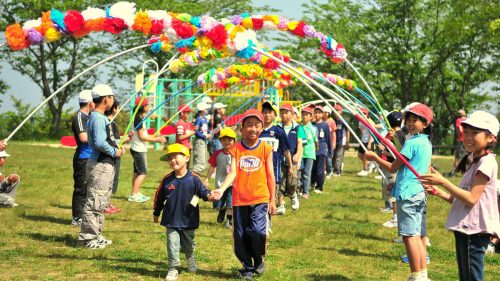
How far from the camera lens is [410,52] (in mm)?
37938

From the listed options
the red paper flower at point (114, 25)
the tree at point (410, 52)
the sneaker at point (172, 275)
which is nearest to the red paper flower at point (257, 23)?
the red paper flower at point (114, 25)

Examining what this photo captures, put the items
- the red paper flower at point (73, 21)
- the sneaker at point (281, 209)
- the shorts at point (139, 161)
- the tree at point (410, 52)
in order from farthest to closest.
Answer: the tree at point (410, 52) → the shorts at point (139, 161) → the sneaker at point (281, 209) → the red paper flower at point (73, 21)

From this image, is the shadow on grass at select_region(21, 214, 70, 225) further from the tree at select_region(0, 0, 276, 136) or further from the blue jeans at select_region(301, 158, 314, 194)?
the tree at select_region(0, 0, 276, 136)

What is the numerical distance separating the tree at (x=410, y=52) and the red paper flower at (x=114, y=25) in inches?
1165

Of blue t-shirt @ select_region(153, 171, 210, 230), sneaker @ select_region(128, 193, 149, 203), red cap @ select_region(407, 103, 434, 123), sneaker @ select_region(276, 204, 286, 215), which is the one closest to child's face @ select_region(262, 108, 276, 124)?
sneaker @ select_region(276, 204, 286, 215)

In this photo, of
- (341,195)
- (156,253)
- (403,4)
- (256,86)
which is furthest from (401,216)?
(403,4)

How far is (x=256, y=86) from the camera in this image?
31359 millimetres

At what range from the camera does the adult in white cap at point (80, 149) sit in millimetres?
10211

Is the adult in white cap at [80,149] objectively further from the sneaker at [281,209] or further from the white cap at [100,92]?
Result: the sneaker at [281,209]

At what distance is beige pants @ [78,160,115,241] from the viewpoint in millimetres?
8938

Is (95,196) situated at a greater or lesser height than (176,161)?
lesser

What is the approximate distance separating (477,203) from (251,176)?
2.69m

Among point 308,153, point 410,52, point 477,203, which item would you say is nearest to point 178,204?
point 477,203

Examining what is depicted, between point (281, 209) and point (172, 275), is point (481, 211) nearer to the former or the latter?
point (172, 275)
